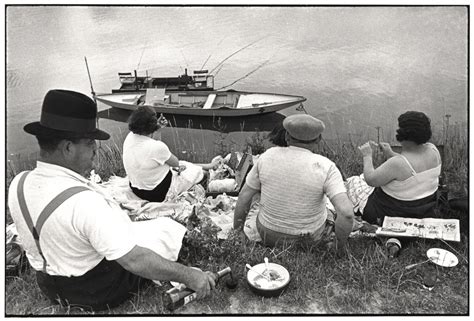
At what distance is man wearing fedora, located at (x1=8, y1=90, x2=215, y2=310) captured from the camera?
7.21 feet

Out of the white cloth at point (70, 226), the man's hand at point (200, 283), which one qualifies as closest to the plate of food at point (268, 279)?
the man's hand at point (200, 283)

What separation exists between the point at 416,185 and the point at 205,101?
12.9m

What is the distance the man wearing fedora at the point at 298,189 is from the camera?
3.08 metres

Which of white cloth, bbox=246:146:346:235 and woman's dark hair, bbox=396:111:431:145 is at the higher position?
woman's dark hair, bbox=396:111:431:145

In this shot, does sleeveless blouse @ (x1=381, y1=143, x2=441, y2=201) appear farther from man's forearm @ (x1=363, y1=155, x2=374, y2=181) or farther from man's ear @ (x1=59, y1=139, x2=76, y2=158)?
man's ear @ (x1=59, y1=139, x2=76, y2=158)

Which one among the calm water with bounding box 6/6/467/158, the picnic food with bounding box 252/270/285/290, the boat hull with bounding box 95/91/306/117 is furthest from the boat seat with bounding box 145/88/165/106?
the picnic food with bounding box 252/270/285/290

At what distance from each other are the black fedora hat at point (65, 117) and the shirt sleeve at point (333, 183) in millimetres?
1789

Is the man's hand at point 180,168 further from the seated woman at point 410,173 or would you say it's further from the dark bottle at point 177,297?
the dark bottle at point 177,297

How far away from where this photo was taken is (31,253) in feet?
8.02

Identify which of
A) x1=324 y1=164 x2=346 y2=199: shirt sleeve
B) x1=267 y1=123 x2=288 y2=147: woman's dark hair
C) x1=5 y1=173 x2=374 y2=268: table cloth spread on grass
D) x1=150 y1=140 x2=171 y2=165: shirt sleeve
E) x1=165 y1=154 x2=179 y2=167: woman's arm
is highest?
x1=267 y1=123 x2=288 y2=147: woman's dark hair

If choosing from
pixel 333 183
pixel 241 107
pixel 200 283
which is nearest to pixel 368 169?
pixel 333 183

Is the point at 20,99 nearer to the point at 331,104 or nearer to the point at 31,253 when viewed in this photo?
the point at 331,104

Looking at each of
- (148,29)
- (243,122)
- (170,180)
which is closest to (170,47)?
(148,29)

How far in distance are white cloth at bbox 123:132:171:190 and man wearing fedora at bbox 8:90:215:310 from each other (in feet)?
6.17
